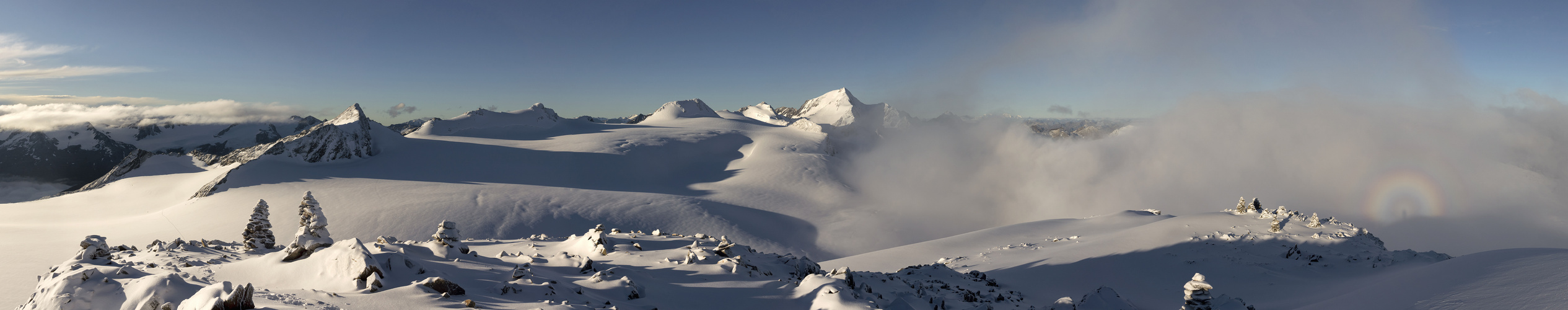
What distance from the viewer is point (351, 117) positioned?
45.0 meters

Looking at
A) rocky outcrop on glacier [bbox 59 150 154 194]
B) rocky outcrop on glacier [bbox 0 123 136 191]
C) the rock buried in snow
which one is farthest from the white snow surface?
rocky outcrop on glacier [bbox 0 123 136 191]

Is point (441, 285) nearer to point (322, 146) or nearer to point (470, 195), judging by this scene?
point (470, 195)

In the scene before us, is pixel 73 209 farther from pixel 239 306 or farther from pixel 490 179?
pixel 239 306

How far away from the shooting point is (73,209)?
97.0 feet

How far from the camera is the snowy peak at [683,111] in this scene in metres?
90.6

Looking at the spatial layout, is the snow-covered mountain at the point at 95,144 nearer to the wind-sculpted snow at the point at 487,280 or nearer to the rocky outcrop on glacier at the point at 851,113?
the rocky outcrop on glacier at the point at 851,113

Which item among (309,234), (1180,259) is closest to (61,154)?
(309,234)

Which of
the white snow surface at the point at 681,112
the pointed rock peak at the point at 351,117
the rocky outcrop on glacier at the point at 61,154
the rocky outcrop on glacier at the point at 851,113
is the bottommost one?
the rocky outcrop on glacier at the point at 61,154

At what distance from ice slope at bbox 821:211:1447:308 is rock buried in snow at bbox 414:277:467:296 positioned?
43.9ft

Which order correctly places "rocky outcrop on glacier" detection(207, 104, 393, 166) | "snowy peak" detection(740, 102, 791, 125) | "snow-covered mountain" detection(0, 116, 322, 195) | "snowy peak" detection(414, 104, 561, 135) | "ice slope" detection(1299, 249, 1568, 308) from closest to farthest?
"ice slope" detection(1299, 249, 1568, 308), "rocky outcrop on glacier" detection(207, 104, 393, 166), "snowy peak" detection(414, 104, 561, 135), "snow-covered mountain" detection(0, 116, 322, 195), "snowy peak" detection(740, 102, 791, 125)

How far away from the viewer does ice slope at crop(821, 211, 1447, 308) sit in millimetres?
14484

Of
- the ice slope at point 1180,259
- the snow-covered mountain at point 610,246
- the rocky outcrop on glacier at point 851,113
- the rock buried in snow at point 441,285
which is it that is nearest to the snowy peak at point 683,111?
the rocky outcrop on glacier at point 851,113

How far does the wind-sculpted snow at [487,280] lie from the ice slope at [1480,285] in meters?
5.87

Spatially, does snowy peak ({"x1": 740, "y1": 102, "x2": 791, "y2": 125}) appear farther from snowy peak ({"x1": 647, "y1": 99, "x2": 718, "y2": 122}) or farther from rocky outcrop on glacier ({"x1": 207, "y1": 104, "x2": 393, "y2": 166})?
rocky outcrop on glacier ({"x1": 207, "y1": 104, "x2": 393, "y2": 166})
